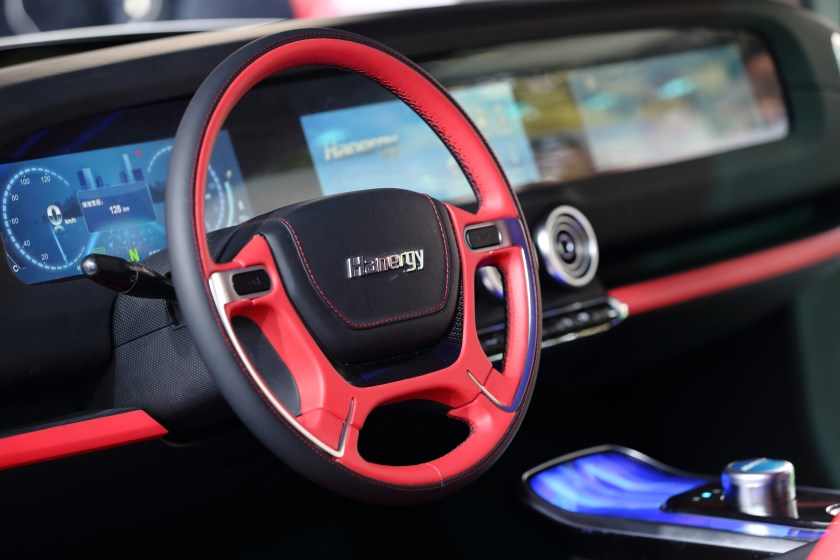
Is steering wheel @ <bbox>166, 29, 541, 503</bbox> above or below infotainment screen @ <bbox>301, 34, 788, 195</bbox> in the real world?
below

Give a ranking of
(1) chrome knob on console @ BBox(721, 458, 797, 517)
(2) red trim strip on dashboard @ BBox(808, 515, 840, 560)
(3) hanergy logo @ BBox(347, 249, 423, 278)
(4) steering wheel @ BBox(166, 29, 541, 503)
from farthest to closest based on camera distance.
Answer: (1) chrome knob on console @ BBox(721, 458, 797, 517) < (3) hanergy logo @ BBox(347, 249, 423, 278) < (4) steering wheel @ BBox(166, 29, 541, 503) < (2) red trim strip on dashboard @ BBox(808, 515, 840, 560)

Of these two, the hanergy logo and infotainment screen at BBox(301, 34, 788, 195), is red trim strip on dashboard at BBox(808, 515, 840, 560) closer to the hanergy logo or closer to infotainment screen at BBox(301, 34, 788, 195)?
the hanergy logo

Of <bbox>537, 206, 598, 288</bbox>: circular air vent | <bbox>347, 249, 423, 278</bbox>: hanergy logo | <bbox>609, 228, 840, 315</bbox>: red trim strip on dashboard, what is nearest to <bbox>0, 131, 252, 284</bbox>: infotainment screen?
<bbox>347, 249, 423, 278</bbox>: hanergy logo

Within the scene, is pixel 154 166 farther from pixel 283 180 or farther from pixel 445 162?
pixel 445 162

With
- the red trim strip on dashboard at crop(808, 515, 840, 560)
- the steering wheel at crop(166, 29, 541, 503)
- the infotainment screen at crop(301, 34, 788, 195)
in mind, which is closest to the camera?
the red trim strip on dashboard at crop(808, 515, 840, 560)

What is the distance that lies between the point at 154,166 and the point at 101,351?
0.23m

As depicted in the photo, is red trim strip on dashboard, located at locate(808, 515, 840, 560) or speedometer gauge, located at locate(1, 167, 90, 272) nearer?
red trim strip on dashboard, located at locate(808, 515, 840, 560)

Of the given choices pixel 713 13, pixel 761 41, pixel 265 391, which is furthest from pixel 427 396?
pixel 761 41

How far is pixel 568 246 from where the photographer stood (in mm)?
1358

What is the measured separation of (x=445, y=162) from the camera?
1.33m

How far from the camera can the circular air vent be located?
4.33 feet

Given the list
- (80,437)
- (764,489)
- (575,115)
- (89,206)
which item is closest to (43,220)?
(89,206)

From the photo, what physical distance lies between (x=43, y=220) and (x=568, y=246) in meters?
0.70

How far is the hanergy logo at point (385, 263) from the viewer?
89 cm
